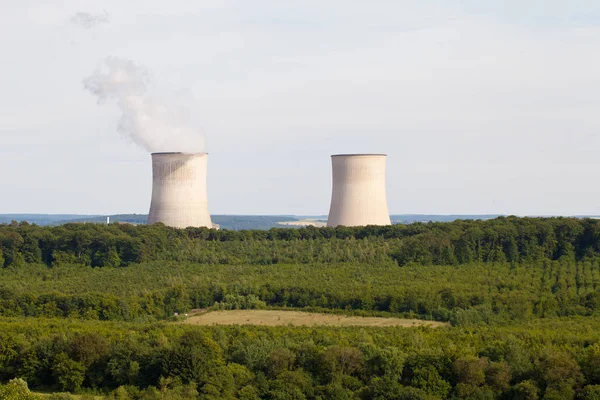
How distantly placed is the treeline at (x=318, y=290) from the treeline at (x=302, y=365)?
6310mm

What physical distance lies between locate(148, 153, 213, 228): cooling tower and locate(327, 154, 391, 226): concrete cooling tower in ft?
16.2

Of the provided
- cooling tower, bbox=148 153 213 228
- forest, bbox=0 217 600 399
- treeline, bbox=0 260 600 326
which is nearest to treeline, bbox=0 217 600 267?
forest, bbox=0 217 600 399

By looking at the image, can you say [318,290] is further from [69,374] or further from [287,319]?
[69,374]

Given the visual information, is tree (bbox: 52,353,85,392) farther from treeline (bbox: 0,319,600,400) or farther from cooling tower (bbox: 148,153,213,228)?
cooling tower (bbox: 148,153,213,228)

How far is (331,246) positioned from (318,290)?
10504mm

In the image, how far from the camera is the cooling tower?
38969 millimetres

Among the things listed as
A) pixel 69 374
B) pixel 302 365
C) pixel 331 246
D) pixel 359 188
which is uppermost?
pixel 359 188

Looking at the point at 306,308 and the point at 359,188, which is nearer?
the point at 306,308

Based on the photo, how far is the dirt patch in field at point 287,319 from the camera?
30.4 m

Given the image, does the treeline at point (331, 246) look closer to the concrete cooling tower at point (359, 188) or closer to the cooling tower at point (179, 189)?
the cooling tower at point (179, 189)

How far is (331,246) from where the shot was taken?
4472 cm

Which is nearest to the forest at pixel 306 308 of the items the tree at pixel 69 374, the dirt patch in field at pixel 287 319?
the tree at pixel 69 374

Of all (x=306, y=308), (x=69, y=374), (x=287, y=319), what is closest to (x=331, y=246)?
(x=306, y=308)

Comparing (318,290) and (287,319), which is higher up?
(318,290)
